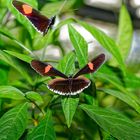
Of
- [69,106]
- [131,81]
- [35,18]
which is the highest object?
[35,18]

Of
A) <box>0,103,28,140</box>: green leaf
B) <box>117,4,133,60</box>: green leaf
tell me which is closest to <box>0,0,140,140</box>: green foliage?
<box>0,103,28,140</box>: green leaf

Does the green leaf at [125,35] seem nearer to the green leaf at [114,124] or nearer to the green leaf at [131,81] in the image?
the green leaf at [131,81]

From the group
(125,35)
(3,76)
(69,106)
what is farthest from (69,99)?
(125,35)

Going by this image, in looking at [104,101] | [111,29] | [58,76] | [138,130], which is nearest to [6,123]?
[58,76]

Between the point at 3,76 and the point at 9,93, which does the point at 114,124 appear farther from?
the point at 3,76

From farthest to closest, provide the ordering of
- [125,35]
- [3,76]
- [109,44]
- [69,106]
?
1. [125,35]
2. [3,76]
3. [109,44]
4. [69,106]

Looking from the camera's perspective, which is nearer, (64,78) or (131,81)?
(64,78)

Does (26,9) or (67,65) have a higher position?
(26,9)

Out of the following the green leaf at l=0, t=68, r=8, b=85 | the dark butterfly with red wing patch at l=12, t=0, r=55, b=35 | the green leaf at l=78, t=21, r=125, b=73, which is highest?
the dark butterfly with red wing patch at l=12, t=0, r=55, b=35

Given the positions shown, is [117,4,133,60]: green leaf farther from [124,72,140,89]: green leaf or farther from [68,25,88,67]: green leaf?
[68,25,88,67]: green leaf
